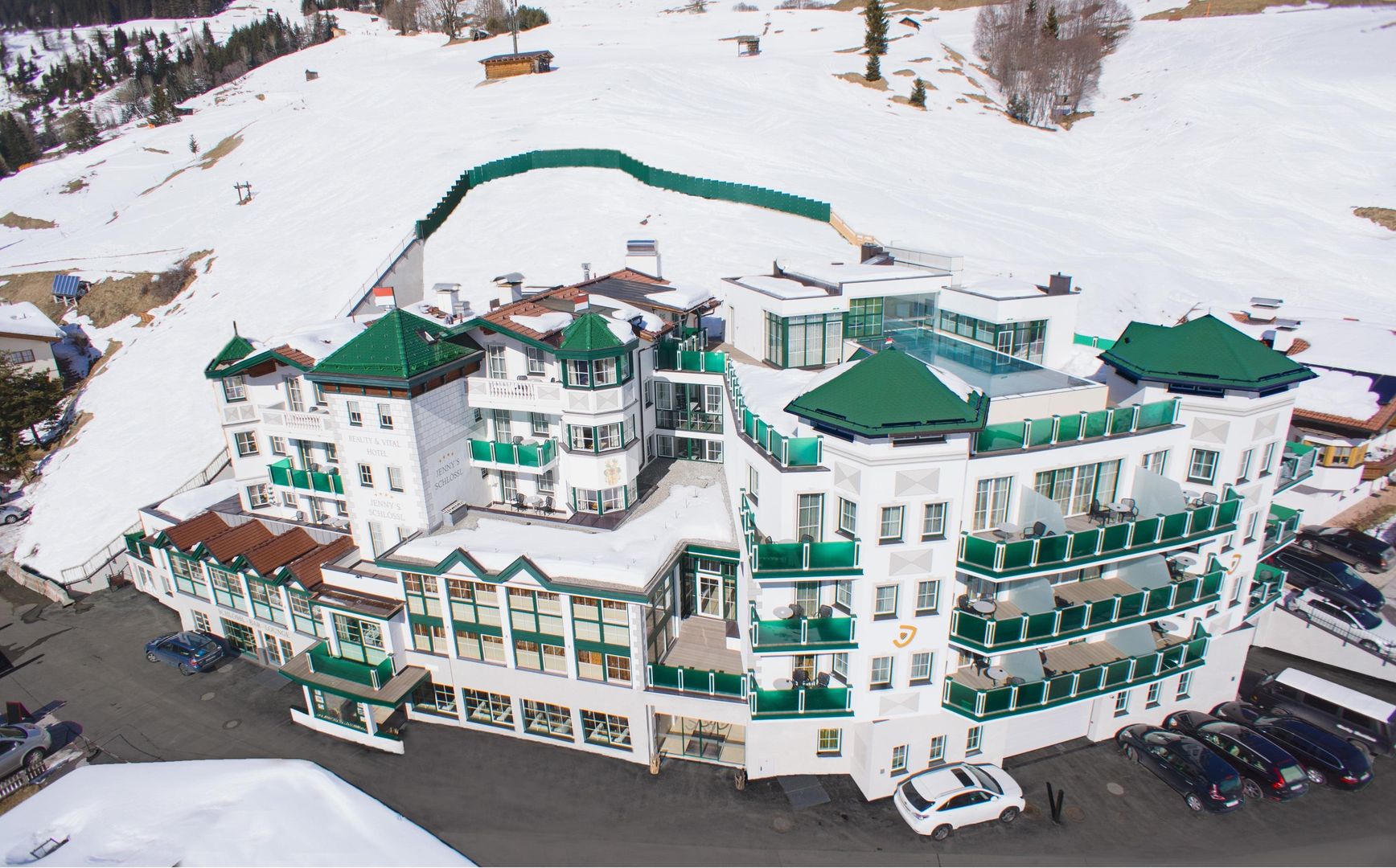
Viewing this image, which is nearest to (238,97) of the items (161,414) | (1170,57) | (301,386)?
(161,414)

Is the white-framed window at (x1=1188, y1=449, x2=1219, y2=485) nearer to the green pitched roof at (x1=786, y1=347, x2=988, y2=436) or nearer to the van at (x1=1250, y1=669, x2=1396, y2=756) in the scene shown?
the green pitched roof at (x1=786, y1=347, x2=988, y2=436)

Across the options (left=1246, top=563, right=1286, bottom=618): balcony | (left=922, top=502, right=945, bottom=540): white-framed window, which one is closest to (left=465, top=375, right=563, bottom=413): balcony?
(left=922, top=502, right=945, bottom=540): white-framed window

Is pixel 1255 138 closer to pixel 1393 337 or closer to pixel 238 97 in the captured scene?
pixel 1393 337

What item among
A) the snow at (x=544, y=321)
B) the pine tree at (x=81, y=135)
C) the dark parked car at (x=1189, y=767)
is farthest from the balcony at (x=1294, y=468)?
the pine tree at (x=81, y=135)

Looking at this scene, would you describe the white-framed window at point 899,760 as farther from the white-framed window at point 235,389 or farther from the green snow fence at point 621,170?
the green snow fence at point 621,170

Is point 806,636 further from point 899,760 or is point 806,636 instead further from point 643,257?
point 643,257

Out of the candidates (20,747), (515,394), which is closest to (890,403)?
(515,394)
